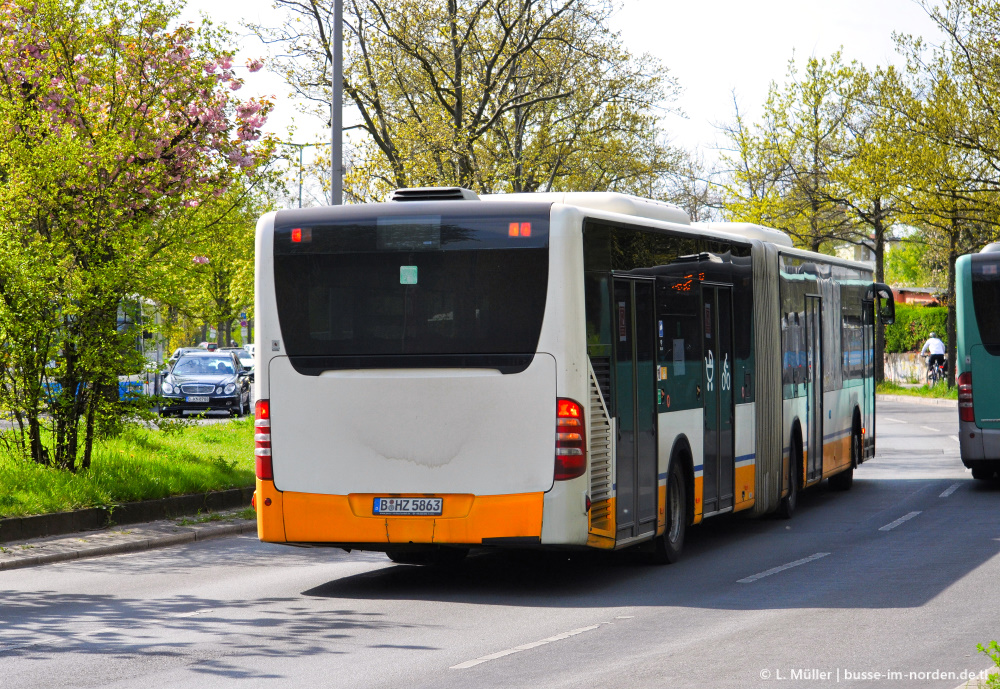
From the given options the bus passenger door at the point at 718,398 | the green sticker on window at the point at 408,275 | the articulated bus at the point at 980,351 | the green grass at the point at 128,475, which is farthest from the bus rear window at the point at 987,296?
the green sticker on window at the point at 408,275

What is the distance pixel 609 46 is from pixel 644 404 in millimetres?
20802

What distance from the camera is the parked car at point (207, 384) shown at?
34.8m

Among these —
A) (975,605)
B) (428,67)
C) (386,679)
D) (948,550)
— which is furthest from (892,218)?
(386,679)

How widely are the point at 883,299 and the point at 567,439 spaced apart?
39.8 ft

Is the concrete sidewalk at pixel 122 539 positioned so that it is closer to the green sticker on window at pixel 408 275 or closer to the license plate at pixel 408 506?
the license plate at pixel 408 506

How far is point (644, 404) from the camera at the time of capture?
11.1 meters

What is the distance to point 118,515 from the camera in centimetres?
1454

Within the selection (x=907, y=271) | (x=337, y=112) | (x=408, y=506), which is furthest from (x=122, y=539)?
(x=907, y=271)

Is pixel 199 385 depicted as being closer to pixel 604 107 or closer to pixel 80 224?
pixel 604 107

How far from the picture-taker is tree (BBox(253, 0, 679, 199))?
29203 millimetres

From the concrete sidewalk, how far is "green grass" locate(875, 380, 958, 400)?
98.4 feet

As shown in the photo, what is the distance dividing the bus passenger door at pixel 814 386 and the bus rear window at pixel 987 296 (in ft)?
8.08

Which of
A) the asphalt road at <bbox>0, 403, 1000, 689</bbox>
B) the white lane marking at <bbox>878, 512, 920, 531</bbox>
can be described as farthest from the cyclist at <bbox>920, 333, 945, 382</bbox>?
the asphalt road at <bbox>0, 403, 1000, 689</bbox>

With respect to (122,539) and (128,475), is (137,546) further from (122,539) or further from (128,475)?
(128,475)
